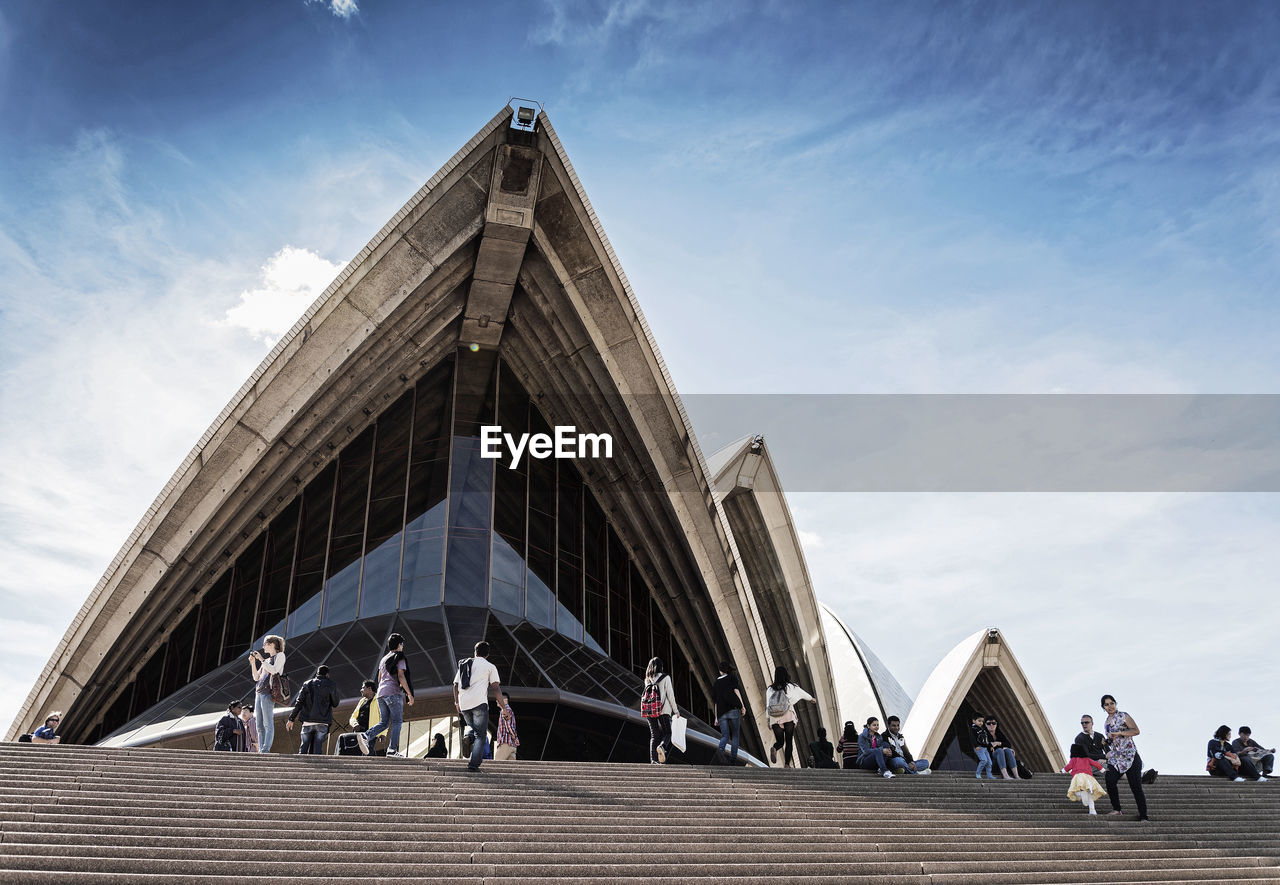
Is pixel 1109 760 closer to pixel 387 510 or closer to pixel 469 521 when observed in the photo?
pixel 469 521

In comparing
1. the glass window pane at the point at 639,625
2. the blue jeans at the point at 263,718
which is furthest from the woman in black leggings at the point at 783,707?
the glass window pane at the point at 639,625

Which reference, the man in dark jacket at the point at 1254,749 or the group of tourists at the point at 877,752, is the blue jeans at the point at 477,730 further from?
the man in dark jacket at the point at 1254,749

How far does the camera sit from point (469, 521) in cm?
2008

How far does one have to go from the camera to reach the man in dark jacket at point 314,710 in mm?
10672

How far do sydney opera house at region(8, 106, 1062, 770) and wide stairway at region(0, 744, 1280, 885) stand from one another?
285 inches

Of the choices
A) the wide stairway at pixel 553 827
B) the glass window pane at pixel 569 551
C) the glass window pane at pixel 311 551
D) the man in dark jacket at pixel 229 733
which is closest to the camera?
the wide stairway at pixel 553 827

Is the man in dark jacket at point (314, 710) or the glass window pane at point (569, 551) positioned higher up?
the glass window pane at point (569, 551)

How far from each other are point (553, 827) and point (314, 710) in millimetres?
Answer: 4541

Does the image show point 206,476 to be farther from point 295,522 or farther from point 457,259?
point 457,259

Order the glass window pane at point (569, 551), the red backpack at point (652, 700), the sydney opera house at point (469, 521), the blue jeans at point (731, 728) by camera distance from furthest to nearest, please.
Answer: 1. the glass window pane at point (569, 551)
2. the sydney opera house at point (469, 521)
3. the blue jeans at point (731, 728)
4. the red backpack at point (652, 700)

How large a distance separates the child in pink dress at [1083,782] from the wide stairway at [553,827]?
183mm

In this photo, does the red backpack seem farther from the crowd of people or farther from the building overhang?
the building overhang

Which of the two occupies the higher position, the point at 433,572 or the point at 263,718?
the point at 433,572

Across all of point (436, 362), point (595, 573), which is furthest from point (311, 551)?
point (595, 573)
